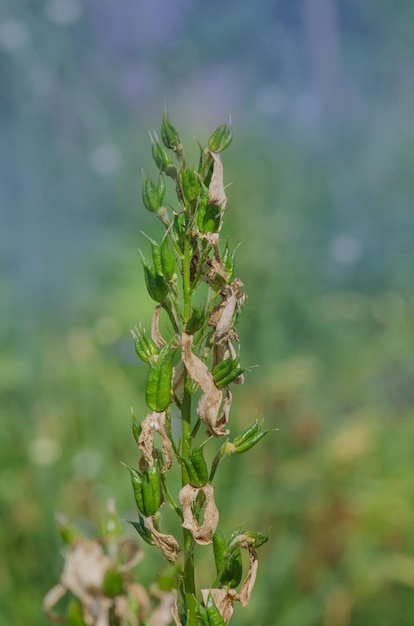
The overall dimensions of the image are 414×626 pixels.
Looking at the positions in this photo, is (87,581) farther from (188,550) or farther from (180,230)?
(180,230)

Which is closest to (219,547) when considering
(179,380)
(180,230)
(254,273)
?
(179,380)

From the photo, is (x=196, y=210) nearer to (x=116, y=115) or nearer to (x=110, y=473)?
(x=110, y=473)

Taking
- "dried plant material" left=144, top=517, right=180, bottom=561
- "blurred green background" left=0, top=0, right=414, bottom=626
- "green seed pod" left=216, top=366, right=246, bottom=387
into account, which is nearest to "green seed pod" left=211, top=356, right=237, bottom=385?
"green seed pod" left=216, top=366, right=246, bottom=387

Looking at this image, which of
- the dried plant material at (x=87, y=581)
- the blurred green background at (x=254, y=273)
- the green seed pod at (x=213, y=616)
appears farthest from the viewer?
the blurred green background at (x=254, y=273)

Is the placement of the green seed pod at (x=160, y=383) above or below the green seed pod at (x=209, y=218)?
below

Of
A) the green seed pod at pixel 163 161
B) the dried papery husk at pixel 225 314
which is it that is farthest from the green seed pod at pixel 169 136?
the dried papery husk at pixel 225 314

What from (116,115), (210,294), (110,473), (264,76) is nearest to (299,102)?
(264,76)

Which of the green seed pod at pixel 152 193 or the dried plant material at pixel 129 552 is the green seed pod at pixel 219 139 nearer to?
the green seed pod at pixel 152 193
